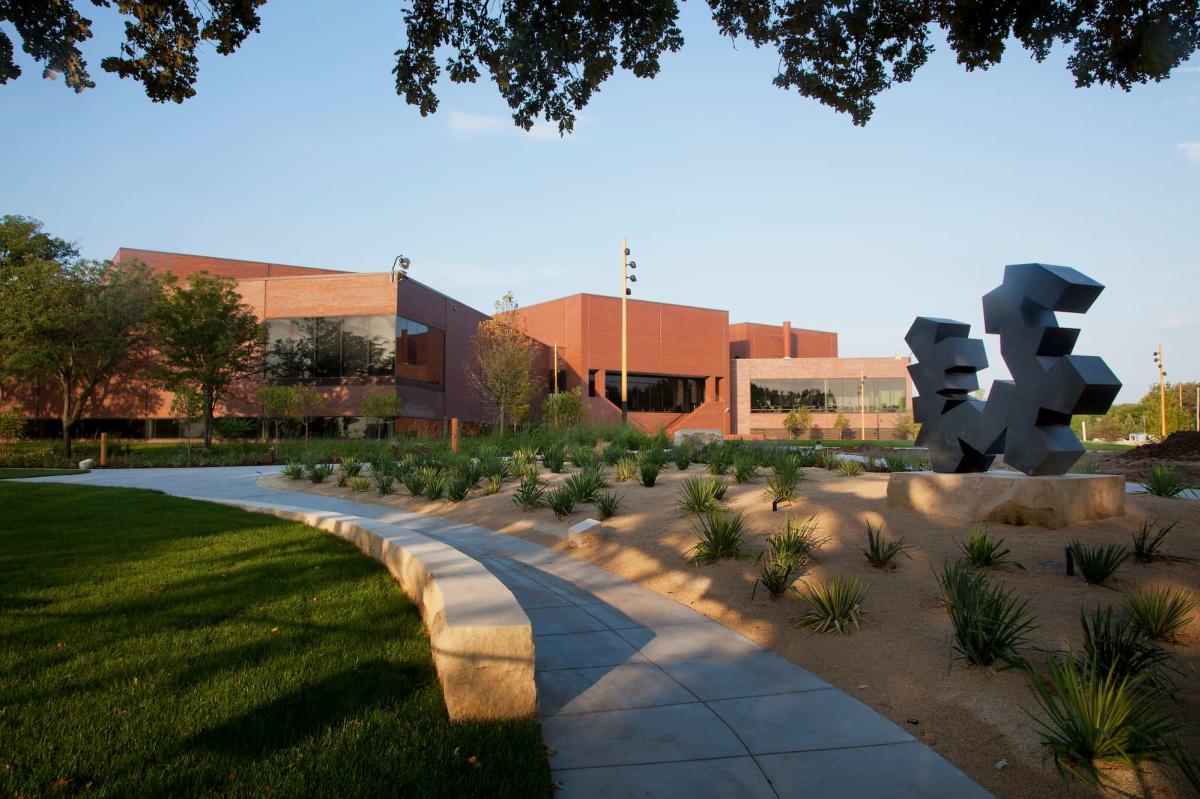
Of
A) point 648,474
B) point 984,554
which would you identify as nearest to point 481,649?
point 984,554

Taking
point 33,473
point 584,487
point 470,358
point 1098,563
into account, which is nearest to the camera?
point 1098,563

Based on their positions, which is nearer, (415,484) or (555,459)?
(415,484)

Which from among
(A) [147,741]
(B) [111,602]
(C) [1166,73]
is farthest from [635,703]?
(C) [1166,73]

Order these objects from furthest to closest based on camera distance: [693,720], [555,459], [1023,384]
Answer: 1. [555,459]
2. [1023,384]
3. [693,720]

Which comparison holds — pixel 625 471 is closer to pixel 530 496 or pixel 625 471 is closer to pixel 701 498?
pixel 530 496

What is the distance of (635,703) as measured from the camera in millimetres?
4422

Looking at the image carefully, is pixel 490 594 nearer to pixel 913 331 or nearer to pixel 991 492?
pixel 991 492

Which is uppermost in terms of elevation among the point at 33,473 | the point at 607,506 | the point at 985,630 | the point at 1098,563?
the point at 1098,563

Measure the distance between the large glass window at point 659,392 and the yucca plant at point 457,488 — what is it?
39.2 meters

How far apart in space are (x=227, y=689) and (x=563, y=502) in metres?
7.08

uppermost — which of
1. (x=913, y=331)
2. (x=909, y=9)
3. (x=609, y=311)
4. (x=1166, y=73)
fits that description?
(x=609, y=311)

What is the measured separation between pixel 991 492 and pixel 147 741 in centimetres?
800

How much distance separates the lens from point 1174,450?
17.6 metres

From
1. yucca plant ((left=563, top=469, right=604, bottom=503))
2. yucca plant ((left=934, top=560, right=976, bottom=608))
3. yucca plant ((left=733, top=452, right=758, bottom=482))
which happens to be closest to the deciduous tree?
yucca plant ((left=563, top=469, right=604, bottom=503))
